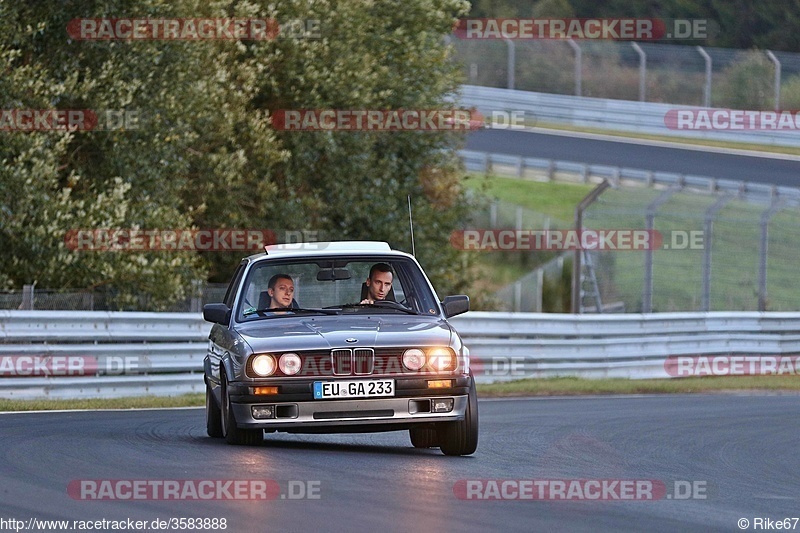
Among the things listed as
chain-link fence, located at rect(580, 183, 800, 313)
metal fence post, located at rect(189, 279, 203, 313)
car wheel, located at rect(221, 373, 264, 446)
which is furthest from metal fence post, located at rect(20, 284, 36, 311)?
chain-link fence, located at rect(580, 183, 800, 313)

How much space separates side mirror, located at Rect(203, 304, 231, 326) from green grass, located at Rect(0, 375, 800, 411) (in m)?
5.23

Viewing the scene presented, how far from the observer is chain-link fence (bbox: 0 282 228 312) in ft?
57.9

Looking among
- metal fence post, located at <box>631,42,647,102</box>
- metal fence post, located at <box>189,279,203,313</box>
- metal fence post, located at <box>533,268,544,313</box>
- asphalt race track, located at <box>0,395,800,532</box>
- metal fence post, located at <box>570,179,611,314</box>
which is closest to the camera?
asphalt race track, located at <box>0,395,800,532</box>

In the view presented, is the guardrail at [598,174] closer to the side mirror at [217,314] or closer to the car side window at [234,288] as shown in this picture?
the car side window at [234,288]

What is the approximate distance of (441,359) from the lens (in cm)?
1016

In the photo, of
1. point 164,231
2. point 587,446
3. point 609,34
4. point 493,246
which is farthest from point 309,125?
point 609,34

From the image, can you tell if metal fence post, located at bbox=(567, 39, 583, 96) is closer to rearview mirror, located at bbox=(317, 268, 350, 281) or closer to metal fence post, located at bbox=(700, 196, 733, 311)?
metal fence post, located at bbox=(700, 196, 733, 311)

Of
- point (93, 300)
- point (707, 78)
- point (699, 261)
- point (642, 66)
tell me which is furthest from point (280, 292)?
point (642, 66)

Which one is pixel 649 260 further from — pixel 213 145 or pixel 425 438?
pixel 425 438

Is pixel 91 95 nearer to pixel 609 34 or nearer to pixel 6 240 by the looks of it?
pixel 6 240

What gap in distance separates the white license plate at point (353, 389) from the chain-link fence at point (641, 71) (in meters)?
26.0

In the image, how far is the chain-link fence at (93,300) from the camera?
57.9 ft

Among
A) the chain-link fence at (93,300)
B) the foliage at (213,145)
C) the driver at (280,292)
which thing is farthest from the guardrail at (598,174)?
the driver at (280,292)

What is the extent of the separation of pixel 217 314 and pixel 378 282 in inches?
48.0
